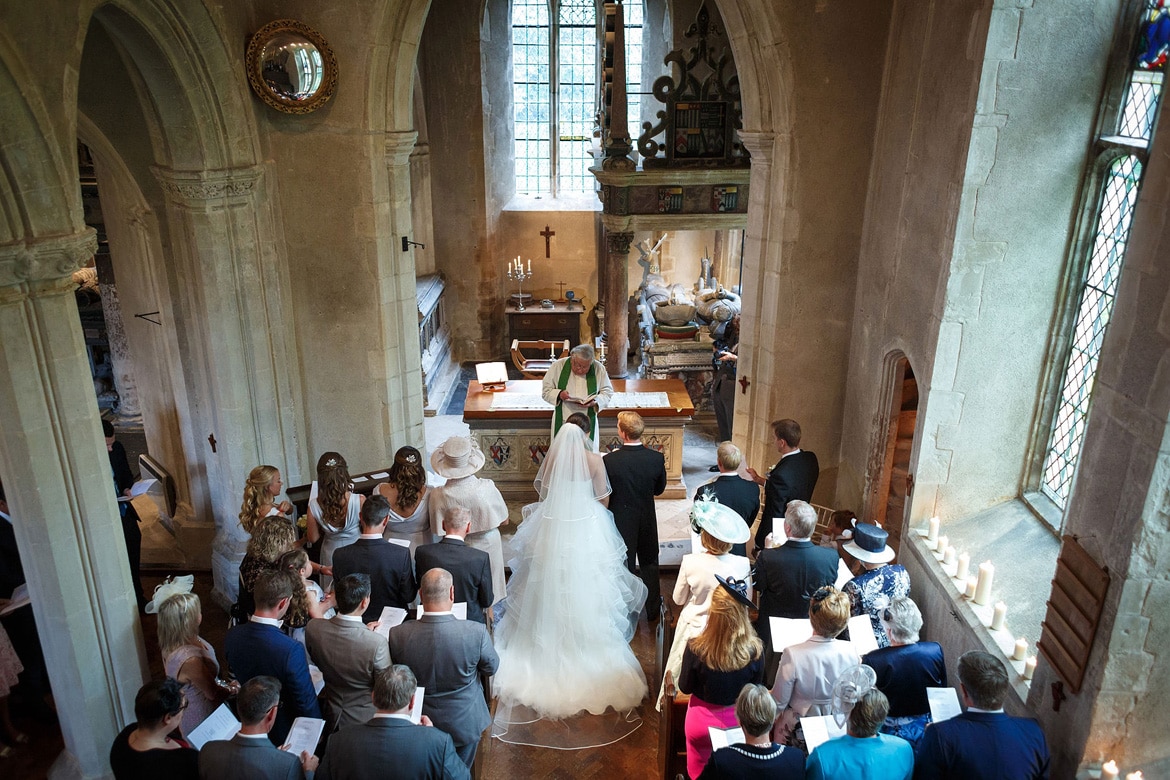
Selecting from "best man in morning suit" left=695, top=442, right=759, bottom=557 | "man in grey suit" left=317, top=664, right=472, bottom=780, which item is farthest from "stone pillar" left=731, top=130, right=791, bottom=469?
"man in grey suit" left=317, top=664, right=472, bottom=780

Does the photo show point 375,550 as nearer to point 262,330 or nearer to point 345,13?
point 262,330

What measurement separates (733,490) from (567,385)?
226 centimetres

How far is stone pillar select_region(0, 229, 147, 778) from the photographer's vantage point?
408 cm

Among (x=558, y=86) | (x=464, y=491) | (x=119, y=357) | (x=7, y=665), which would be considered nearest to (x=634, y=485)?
(x=464, y=491)

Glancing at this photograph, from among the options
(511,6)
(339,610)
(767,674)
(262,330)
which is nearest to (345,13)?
(262,330)

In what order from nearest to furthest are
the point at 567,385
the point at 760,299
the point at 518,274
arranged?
the point at 760,299 → the point at 567,385 → the point at 518,274

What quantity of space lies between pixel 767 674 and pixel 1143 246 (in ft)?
9.68

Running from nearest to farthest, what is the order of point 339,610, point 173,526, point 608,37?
point 339,610, point 173,526, point 608,37

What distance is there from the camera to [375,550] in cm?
460

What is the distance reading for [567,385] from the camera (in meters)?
7.35

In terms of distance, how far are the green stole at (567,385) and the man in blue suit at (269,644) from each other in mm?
3480

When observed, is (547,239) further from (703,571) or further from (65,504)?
(65,504)

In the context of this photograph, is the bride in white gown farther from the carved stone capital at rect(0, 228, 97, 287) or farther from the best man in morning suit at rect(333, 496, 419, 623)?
the carved stone capital at rect(0, 228, 97, 287)

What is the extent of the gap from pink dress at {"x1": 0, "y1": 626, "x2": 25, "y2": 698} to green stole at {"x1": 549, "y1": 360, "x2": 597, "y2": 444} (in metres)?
3.94
